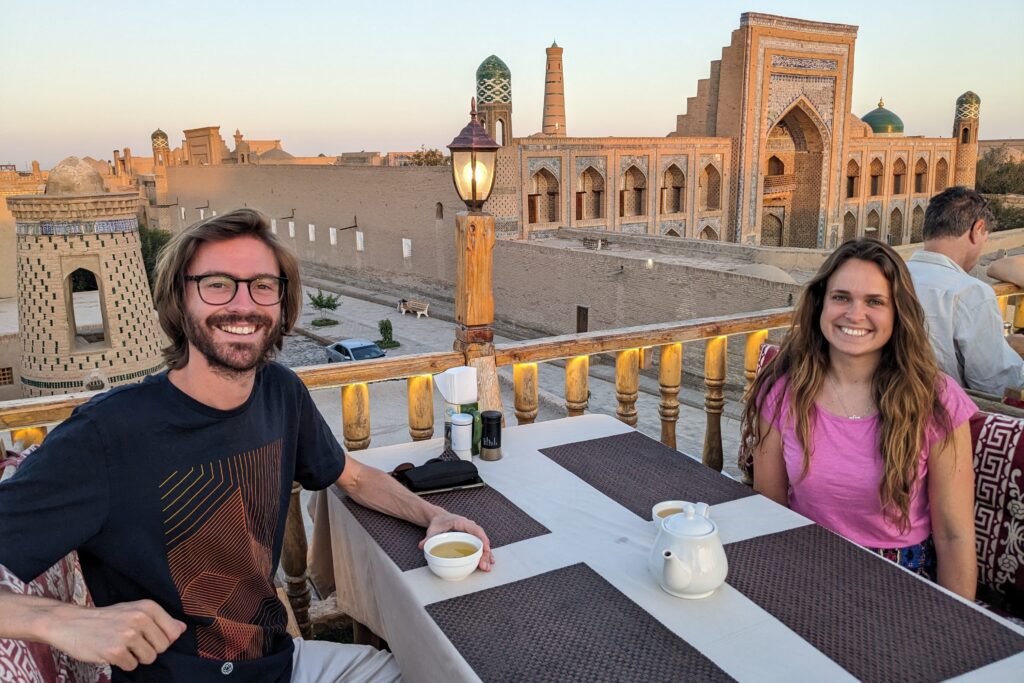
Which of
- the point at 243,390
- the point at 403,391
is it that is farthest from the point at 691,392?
the point at 243,390

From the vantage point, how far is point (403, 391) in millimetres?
14594

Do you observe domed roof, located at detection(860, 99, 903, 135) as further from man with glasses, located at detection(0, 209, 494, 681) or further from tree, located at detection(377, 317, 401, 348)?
man with glasses, located at detection(0, 209, 494, 681)

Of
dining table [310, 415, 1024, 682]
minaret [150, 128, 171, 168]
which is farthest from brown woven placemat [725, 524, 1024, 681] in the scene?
minaret [150, 128, 171, 168]

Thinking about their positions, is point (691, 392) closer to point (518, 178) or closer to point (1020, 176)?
point (518, 178)

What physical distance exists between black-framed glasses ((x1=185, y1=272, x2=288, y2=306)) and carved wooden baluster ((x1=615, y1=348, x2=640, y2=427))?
70.3 inches

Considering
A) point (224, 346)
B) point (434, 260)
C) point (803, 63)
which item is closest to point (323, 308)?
point (434, 260)

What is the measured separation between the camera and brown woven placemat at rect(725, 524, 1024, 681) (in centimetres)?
142

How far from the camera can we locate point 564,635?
4.92 ft

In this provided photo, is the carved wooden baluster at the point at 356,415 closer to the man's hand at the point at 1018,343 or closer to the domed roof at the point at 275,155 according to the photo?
the man's hand at the point at 1018,343

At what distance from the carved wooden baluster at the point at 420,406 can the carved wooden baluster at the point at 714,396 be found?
122 centimetres

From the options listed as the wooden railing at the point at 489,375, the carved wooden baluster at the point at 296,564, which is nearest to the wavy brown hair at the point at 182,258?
the wooden railing at the point at 489,375

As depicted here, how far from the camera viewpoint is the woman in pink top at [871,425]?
2068 mm

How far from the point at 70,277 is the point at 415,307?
423 inches

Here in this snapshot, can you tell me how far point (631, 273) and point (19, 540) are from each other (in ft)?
51.1
